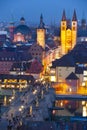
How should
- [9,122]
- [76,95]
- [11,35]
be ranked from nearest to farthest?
[9,122] < [76,95] < [11,35]

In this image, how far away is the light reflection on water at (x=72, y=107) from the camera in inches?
408

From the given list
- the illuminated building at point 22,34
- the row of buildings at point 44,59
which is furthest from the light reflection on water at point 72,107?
the illuminated building at point 22,34

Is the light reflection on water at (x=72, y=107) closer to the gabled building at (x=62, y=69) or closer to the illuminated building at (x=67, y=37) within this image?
the gabled building at (x=62, y=69)

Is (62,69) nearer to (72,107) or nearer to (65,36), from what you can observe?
(72,107)

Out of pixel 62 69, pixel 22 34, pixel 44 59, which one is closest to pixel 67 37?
pixel 44 59

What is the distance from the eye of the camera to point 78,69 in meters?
13.1

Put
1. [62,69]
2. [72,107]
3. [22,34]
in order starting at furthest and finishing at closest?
[22,34] < [62,69] < [72,107]

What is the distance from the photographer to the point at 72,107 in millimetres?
11000

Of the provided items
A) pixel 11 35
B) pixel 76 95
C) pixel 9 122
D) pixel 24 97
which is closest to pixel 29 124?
pixel 9 122

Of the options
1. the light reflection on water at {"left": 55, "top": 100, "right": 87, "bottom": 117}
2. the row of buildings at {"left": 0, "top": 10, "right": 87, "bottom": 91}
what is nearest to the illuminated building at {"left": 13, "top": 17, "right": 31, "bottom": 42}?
the row of buildings at {"left": 0, "top": 10, "right": 87, "bottom": 91}

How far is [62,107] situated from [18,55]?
4.55m

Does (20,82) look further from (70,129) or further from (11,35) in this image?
(11,35)

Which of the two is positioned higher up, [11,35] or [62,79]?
[11,35]

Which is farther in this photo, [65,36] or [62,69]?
[65,36]
